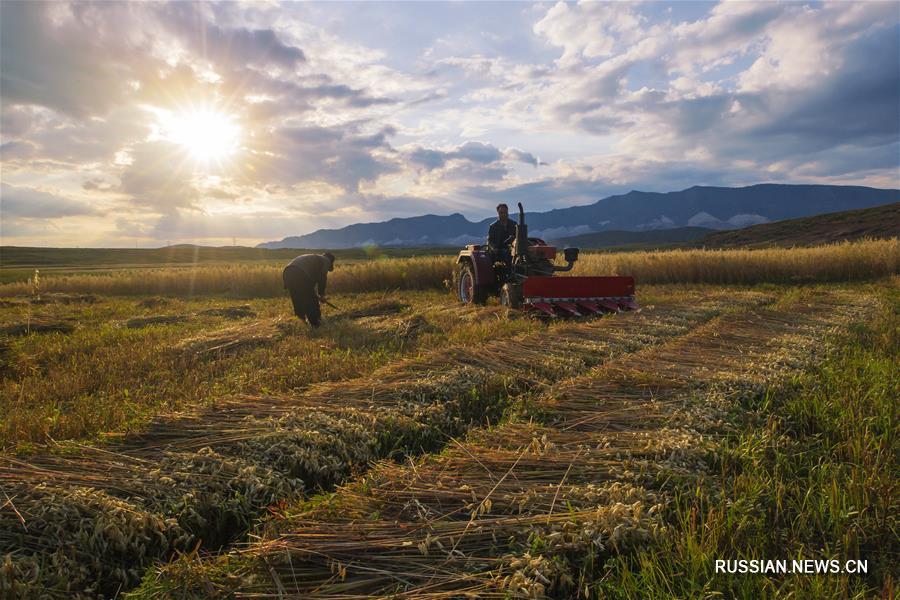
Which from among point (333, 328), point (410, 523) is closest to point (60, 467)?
point (410, 523)

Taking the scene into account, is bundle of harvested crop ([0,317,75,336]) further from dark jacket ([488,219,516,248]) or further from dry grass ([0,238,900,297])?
dark jacket ([488,219,516,248])

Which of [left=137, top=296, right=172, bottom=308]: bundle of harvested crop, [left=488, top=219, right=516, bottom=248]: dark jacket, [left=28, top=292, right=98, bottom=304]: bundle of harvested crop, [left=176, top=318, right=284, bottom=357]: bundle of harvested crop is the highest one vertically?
[left=488, top=219, right=516, bottom=248]: dark jacket

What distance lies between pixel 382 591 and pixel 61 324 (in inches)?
465

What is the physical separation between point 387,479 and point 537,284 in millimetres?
6967

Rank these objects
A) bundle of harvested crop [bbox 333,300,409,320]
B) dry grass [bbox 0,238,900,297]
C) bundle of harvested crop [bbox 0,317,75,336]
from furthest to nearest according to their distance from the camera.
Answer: dry grass [bbox 0,238,900,297], bundle of harvested crop [bbox 333,300,409,320], bundle of harvested crop [bbox 0,317,75,336]

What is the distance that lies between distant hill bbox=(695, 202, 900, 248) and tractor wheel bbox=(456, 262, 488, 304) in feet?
176

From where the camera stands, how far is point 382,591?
2.18 meters

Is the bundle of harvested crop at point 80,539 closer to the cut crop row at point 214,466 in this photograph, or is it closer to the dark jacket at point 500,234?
the cut crop row at point 214,466

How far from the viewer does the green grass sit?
84.0 inches

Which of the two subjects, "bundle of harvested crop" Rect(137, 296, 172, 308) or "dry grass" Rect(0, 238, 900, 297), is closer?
"bundle of harvested crop" Rect(137, 296, 172, 308)

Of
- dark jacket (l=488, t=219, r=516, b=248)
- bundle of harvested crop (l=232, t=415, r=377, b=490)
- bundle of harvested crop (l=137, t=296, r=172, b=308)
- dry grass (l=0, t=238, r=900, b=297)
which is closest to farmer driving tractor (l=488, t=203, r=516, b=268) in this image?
dark jacket (l=488, t=219, r=516, b=248)

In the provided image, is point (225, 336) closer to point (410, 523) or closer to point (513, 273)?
point (513, 273)

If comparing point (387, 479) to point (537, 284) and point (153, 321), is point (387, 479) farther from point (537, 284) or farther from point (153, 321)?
point (153, 321)

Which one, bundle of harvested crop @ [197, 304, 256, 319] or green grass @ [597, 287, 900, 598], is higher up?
bundle of harvested crop @ [197, 304, 256, 319]
